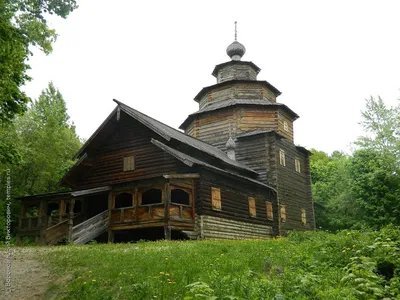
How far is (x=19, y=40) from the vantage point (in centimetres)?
A: 1240

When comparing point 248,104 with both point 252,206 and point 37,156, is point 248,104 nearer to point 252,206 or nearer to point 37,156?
point 252,206

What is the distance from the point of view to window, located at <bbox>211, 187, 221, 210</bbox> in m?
21.3

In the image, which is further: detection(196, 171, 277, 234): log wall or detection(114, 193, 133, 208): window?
detection(114, 193, 133, 208): window

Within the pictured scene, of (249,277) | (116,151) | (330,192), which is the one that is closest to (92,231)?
(116,151)

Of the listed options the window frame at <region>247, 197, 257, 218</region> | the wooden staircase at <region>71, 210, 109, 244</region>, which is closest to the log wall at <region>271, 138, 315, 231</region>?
the window frame at <region>247, 197, 257, 218</region>

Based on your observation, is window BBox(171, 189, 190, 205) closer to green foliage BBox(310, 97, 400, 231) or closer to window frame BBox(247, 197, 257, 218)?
window frame BBox(247, 197, 257, 218)

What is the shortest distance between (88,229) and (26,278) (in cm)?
973

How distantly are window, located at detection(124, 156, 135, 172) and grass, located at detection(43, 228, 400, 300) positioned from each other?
10.6 meters

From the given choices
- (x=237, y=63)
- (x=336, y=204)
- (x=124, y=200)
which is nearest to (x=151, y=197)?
(x=124, y=200)

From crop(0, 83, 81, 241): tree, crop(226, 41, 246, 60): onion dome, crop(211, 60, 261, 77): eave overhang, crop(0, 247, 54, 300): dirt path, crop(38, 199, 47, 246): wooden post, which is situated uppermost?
crop(226, 41, 246, 60): onion dome

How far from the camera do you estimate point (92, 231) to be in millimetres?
20328

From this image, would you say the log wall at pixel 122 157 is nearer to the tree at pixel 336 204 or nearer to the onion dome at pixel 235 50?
the onion dome at pixel 235 50

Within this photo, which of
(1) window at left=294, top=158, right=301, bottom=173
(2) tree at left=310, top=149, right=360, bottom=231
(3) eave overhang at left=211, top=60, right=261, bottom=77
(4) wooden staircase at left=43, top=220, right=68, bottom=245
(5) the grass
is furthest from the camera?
(2) tree at left=310, top=149, right=360, bottom=231

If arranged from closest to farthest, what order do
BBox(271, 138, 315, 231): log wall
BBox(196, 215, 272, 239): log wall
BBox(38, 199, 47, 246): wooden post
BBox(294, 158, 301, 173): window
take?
1. BBox(196, 215, 272, 239): log wall
2. BBox(38, 199, 47, 246): wooden post
3. BBox(271, 138, 315, 231): log wall
4. BBox(294, 158, 301, 173): window
